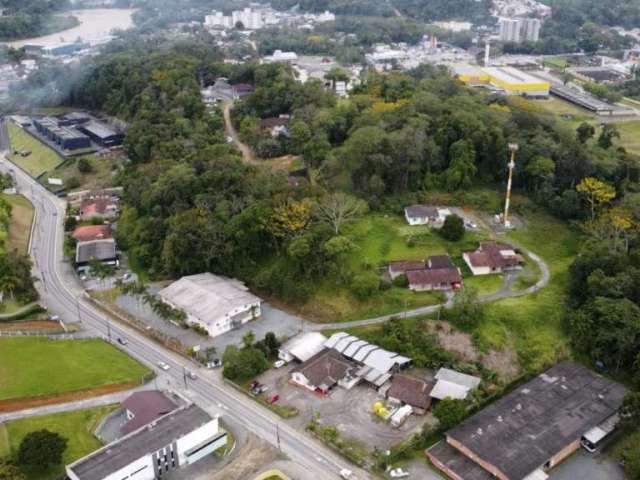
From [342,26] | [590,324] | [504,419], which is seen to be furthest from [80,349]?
[342,26]

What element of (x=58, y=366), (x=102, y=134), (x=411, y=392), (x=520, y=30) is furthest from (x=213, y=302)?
(x=520, y=30)

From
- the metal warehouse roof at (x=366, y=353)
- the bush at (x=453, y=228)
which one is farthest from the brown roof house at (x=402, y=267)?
the metal warehouse roof at (x=366, y=353)

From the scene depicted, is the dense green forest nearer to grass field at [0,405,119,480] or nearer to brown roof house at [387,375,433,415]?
grass field at [0,405,119,480]

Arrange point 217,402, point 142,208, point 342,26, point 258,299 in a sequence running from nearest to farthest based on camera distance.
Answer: point 217,402
point 258,299
point 142,208
point 342,26

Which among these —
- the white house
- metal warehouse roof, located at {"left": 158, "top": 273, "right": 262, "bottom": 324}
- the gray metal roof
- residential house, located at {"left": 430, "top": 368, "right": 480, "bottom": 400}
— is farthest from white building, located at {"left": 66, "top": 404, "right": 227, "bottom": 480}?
the white house

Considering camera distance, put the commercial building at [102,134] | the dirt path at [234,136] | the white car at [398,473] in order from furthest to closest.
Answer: the commercial building at [102,134] → the dirt path at [234,136] → the white car at [398,473]

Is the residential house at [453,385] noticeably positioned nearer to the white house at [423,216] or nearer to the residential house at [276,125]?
the white house at [423,216]

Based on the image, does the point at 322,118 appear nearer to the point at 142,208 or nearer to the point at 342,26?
the point at 142,208
